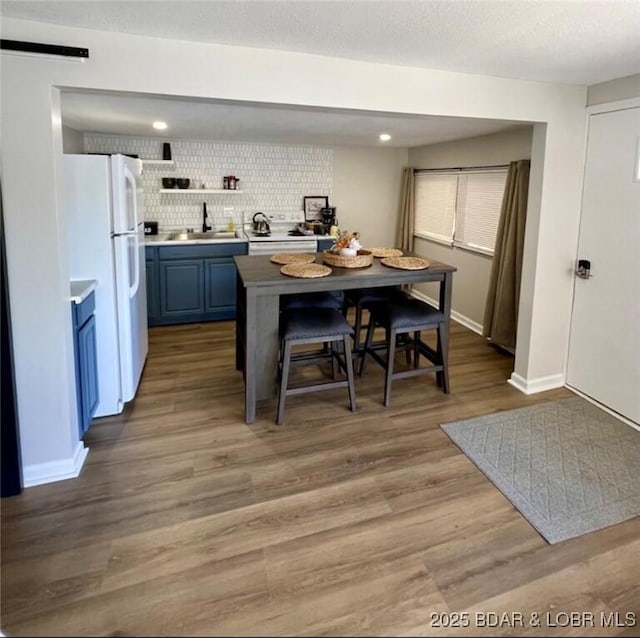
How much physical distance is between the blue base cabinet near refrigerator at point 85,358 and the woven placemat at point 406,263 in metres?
2.07

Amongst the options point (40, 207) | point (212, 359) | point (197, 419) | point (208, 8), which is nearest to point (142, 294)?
point (212, 359)

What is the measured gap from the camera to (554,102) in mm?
3215

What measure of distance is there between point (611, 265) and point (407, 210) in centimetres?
335

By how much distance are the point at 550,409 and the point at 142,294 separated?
10.9 ft

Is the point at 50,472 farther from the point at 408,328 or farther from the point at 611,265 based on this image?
the point at 611,265

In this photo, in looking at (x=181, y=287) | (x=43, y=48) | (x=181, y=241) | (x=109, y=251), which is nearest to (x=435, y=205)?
(x=181, y=241)

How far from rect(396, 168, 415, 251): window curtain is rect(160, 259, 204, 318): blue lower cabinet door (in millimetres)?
2776

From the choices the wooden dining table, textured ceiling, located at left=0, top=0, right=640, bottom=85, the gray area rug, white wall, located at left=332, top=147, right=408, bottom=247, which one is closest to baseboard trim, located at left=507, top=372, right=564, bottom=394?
the gray area rug

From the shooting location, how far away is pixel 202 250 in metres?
5.13

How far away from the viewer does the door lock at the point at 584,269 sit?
3.41 meters

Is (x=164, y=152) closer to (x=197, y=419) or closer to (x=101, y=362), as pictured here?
(x=101, y=362)

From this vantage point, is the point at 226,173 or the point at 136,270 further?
the point at 226,173

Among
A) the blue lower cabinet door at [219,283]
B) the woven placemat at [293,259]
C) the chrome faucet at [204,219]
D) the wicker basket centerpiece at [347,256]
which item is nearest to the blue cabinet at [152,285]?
the blue lower cabinet door at [219,283]

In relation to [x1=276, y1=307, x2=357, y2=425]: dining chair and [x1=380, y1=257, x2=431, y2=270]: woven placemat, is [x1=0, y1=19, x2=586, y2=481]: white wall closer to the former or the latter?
[x1=380, y1=257, x2=431, y2=270]: woven placemat
